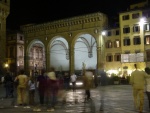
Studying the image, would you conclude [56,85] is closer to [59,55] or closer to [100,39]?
[100,39]

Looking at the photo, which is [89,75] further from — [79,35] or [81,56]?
[81,56]

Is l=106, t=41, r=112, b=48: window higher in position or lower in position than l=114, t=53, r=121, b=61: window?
higher

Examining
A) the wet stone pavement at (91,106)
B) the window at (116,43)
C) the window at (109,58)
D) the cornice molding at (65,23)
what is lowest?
the wet stone pavement at (91,106)

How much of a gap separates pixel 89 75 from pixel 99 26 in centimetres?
3895

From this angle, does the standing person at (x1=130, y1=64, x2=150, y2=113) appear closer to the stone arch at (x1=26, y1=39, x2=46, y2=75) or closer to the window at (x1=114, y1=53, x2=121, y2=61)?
the window at (x1=114, y1=53, x2=121, y2=61)

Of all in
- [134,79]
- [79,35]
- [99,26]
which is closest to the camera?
[134,79]

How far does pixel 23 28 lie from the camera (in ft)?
221

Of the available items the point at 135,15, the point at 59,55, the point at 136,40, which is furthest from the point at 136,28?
the point at 59,55

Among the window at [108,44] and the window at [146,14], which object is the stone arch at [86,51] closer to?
the window at [108,44]

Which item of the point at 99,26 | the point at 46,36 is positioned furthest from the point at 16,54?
the point at 99,26

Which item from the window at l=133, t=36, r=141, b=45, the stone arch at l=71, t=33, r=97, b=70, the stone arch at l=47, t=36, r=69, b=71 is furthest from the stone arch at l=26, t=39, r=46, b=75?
the window at l=133, t=36, r=141, b=45

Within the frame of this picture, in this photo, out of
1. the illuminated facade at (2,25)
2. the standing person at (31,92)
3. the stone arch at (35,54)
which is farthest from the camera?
the stone arch at (35,54)

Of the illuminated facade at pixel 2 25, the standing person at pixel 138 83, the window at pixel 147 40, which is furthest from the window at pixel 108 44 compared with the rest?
the standing person at pixel 138 83

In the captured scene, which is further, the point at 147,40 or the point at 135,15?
the point at 135,15
